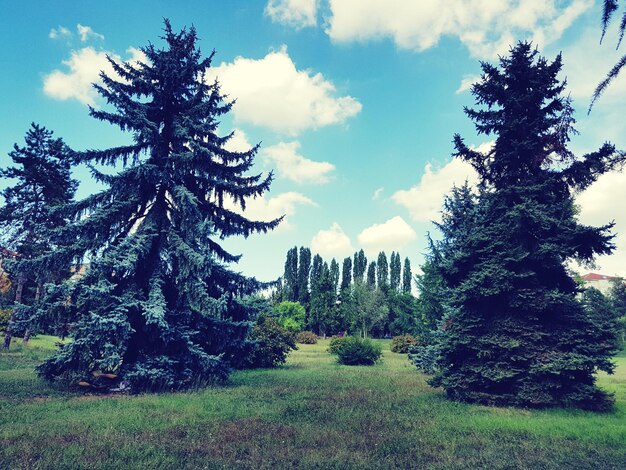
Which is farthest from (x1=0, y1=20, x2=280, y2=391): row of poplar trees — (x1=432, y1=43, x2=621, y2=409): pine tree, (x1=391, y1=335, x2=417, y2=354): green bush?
(x1=391, y1=335, x2=417, y2=354): green bush

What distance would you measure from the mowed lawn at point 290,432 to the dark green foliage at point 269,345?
844 cm

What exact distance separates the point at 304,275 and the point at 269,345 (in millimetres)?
58528

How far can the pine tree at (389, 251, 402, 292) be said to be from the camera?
86.0 meters

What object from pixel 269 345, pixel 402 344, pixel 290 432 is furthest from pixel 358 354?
pixel 290 432

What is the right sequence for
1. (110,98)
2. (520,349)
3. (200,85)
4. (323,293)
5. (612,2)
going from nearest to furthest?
(612,2) < (520,349) < (110,98) < (200,85) < (323,293)

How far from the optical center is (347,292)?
7412cm

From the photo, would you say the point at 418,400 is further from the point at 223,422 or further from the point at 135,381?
the point at 135,381

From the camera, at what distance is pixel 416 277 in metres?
27.1

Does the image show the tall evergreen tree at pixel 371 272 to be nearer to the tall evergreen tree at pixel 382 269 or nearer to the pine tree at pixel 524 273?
the tall evergreen tree at pixel 382 269

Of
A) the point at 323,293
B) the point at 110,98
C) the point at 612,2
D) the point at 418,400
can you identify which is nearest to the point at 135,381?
the point at 418,400

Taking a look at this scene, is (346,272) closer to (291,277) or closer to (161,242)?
(291,277)

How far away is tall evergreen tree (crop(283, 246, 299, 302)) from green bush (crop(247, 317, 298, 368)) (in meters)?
56.0

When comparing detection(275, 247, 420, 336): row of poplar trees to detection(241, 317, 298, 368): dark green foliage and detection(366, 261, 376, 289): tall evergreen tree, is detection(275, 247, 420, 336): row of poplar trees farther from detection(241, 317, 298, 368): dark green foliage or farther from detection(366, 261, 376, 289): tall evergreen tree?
detection(241, 317, 298, 368): dark green foliage

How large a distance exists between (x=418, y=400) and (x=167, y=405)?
7.47 m
